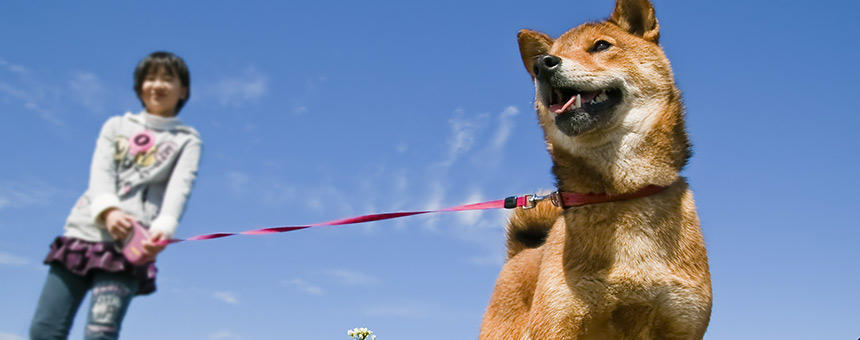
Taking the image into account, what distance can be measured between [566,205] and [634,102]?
69 cm

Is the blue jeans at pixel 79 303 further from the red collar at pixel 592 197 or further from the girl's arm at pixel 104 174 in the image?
the red collar at pixel 592 197

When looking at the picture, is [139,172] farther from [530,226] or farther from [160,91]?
[530,226]

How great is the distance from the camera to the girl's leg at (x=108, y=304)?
7.87 ft

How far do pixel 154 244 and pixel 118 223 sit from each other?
18 centimetres

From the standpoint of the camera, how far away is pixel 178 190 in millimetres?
2492

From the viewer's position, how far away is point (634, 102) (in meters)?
3.55

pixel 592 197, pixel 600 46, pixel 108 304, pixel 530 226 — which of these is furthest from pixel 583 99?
pixel 108 304

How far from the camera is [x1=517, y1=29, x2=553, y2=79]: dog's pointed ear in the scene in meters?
4.23

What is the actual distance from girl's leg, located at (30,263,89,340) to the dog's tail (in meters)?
2.99

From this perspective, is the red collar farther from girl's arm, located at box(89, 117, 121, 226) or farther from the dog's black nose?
girl's arm, located at box(89, 117, 121, 226)

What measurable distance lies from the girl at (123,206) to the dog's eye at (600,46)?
7.58ft

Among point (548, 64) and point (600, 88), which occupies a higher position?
point (548, 64)

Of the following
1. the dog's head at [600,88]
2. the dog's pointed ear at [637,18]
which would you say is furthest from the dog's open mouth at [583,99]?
the dog's pointed ear at [637,18]

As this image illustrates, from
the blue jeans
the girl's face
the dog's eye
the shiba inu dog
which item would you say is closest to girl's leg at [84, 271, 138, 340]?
the blue jeans
